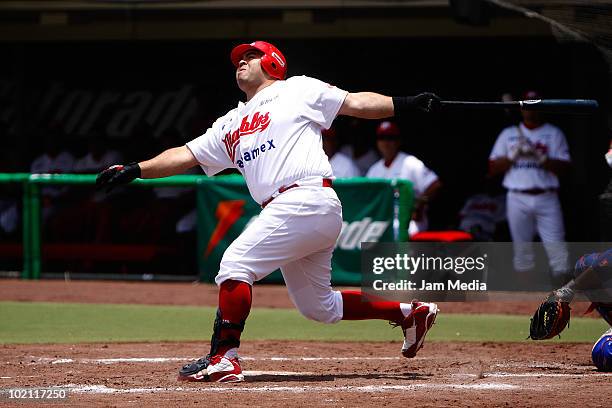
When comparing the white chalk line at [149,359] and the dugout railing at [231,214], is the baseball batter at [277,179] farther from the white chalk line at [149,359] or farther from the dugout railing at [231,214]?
the dugout railing at [231,214]

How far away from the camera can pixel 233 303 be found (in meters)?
5.76

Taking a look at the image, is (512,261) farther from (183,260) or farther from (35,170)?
(35,170)

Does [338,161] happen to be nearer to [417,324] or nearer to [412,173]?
[412,173]

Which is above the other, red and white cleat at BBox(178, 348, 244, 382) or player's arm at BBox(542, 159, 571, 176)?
player's arm at BBox(542, 159, 571, 176)

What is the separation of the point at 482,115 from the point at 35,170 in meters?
5.44

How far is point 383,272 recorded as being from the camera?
34.1ft

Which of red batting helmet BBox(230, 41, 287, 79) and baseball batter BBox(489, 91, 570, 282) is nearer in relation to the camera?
red batting helmet BBox(230, 41, 287, 79)

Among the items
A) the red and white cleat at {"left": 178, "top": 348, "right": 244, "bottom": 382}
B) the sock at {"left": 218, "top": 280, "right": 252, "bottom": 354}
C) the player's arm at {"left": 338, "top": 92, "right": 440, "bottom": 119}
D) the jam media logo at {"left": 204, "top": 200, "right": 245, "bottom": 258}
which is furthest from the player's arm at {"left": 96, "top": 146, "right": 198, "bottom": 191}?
the jam media logo at {"left": 204, "top": 200, "right": 245, "bottom": 258}

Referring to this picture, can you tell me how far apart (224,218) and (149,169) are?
16.5 ft

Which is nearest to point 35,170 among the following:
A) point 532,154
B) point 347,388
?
point 532,154

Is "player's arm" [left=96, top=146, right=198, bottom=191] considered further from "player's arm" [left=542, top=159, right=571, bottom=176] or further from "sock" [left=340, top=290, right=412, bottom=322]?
"player's arm" [left=542, top=159, right=571, bottom=176]

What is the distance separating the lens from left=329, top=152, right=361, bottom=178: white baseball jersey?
11625mm

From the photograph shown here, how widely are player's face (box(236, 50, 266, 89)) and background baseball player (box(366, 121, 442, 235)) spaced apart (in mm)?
4860

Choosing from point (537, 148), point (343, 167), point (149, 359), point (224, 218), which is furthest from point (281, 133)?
point (343, 167)
